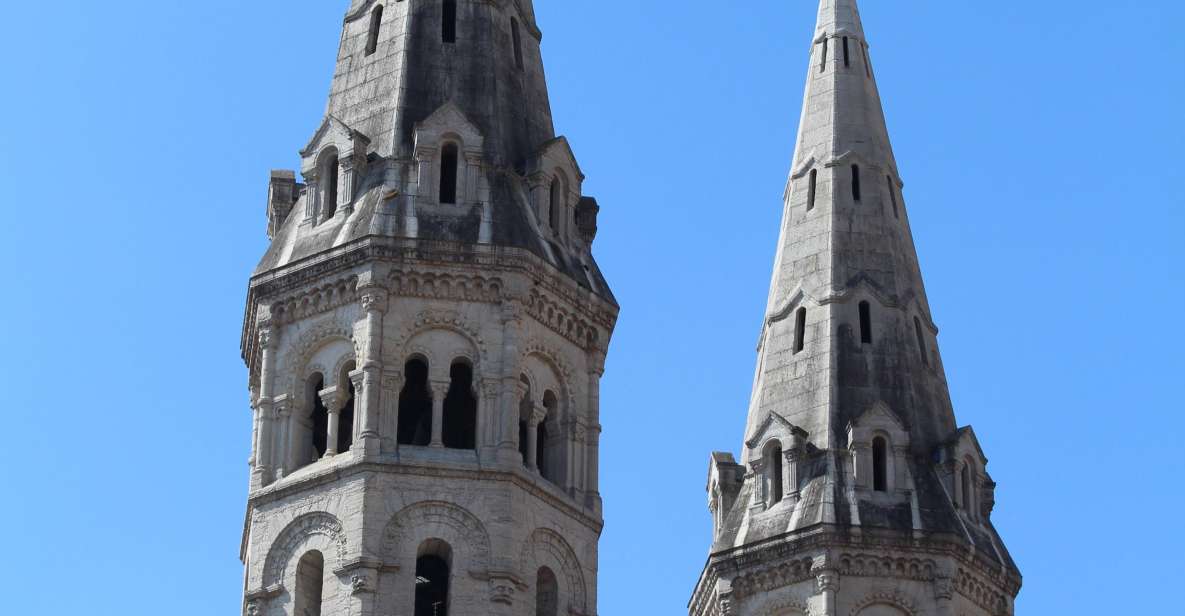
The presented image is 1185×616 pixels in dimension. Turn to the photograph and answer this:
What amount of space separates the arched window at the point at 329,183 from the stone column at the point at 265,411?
101 inches

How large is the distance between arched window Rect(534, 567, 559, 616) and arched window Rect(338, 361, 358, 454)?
157 inches

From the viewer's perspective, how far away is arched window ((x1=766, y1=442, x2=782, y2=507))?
63397 millimetres

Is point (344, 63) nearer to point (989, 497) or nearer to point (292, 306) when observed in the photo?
point (292, 306)

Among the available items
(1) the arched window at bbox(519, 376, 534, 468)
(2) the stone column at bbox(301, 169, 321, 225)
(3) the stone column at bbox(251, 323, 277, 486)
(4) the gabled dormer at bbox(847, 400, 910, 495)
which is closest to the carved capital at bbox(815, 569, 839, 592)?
(4) the gabled dormer at bbox(847, 400, 910, 495)

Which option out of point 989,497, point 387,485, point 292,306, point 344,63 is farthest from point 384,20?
point 989,497

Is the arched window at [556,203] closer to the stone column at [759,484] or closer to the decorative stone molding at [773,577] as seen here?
the stone column at [759,484]

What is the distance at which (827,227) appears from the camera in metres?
66.3

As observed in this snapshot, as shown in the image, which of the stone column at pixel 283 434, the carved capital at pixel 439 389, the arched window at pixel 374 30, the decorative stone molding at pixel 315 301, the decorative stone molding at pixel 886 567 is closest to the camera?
the carved capital at pixel 439 389

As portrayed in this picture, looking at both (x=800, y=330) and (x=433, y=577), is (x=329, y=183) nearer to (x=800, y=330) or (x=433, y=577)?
(x=433, y=577)

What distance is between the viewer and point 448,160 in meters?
60.8

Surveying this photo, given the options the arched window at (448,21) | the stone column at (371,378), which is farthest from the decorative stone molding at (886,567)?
the arched window at (448,21)

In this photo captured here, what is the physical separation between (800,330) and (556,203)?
248 inches

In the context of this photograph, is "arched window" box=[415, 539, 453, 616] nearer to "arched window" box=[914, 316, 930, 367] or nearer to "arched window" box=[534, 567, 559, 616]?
"arched window" box=[534, 567, 559, 616]

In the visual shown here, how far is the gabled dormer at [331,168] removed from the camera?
199 ft
